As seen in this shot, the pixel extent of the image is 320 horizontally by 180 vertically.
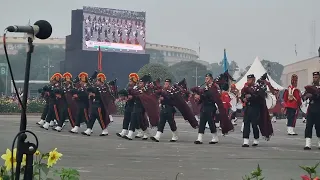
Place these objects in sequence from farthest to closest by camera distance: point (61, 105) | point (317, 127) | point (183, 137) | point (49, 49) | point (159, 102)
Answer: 1. point (49, 49)
2. point (61, 105)
3. point (183, 137)
4. point (159, 102)
5. point (317, 127)

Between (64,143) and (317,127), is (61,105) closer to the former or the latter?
(64,143)

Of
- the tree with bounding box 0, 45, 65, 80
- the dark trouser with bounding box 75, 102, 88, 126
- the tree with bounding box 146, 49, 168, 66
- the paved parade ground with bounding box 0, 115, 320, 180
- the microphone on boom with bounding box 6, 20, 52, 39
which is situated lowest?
the paved parade ground with bounding box 0, 115, 320, 180

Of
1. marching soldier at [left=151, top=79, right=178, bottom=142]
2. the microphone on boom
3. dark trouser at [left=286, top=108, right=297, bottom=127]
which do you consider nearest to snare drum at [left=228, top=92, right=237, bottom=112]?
dark trouser at [left=286, top=108, right=297, bottom=127]

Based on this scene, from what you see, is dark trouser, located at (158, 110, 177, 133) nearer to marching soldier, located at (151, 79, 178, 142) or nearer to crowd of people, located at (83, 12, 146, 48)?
marching soldier, located at (151, 79, 178, 142)

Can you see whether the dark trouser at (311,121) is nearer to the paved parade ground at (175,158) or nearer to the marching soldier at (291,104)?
the paved parade ground at (175,158)

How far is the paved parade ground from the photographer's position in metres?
9.22

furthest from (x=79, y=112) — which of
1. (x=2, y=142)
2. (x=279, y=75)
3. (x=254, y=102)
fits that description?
(x=279, y=75)

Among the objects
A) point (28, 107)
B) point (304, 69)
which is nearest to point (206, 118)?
point (28, 107)

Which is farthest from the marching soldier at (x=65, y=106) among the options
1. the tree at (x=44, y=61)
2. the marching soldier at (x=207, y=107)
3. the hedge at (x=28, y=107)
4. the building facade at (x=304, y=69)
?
the tree at (x=44, y=61)

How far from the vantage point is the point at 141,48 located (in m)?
66.9

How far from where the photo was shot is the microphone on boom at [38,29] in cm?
479

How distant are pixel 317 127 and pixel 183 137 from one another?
15.7ft

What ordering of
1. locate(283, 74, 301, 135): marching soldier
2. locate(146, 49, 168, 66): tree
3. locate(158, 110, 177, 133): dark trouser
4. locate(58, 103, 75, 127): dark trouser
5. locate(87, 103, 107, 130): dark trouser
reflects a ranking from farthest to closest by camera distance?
locate(146, 49, 168, 66): tree < locate(58, 103, 75, 127): dark trouser < locate(283, 74, 301, 135): marching soldier < locate(87, 103, 107, 130): dark trouser < locate(158, 110, 177, 133): dark trouser

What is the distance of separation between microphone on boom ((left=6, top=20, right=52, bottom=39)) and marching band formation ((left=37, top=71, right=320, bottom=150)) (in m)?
9.88
